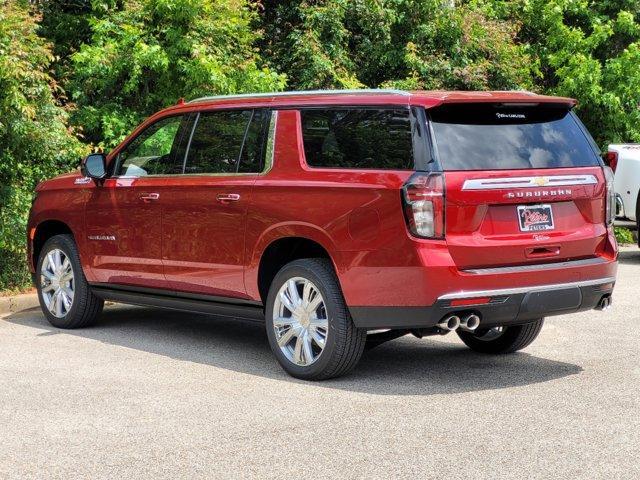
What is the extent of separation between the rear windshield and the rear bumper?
2.62 feet

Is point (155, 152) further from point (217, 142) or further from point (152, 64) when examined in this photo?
point (152, 64)

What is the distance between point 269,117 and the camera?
26.3 feet

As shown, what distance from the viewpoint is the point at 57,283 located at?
32.3 ft

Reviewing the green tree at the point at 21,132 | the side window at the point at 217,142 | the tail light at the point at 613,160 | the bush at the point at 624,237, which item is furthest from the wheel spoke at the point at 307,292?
the bush at the point at 624,237

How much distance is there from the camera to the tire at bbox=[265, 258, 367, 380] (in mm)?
7223

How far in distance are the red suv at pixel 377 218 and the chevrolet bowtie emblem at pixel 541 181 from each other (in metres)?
0.03

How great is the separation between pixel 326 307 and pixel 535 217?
4.80 feet

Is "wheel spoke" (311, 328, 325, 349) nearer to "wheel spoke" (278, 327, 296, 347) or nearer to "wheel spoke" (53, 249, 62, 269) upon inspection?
"wheel spoke" (278, 327, 296, 347)

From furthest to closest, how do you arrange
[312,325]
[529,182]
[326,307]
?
[312,325] → [326,307] → [529,182]

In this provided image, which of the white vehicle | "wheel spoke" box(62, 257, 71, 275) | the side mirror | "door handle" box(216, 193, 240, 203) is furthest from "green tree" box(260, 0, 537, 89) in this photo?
"door handle" box(216, 193, 240, 203)

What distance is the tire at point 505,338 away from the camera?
830 cm

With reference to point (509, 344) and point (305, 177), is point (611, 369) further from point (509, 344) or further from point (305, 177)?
point (305, 177)

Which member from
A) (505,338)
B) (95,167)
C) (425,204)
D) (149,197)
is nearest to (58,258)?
(95,167)

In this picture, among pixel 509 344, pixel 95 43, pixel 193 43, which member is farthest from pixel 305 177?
pixel 95 43
